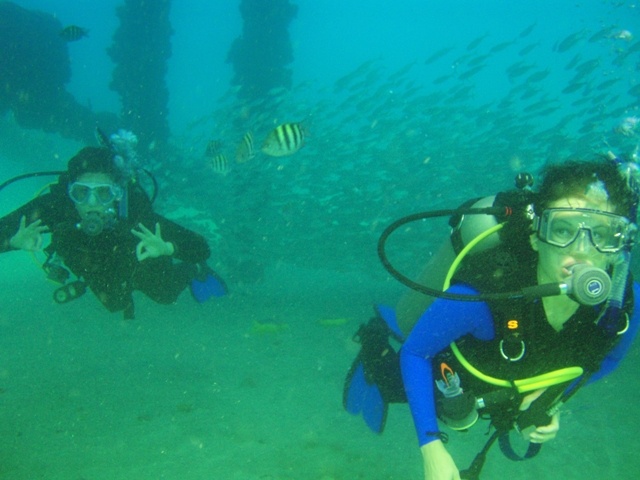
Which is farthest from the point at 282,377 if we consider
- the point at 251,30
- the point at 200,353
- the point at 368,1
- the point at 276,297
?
the point at 368,1

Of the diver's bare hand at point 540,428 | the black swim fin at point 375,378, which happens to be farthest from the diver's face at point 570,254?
the black swim fin at point 375,378

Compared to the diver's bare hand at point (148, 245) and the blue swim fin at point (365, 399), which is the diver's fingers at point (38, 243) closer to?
the diver's bare hand at point (148, 245)

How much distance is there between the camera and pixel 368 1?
4875 inches

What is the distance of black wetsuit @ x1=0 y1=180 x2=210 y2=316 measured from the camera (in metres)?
4.55

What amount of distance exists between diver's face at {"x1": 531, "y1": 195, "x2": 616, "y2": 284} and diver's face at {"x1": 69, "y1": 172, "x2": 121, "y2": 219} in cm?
426

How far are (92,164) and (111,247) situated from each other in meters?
0.97

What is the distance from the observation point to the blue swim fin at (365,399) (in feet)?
12.9

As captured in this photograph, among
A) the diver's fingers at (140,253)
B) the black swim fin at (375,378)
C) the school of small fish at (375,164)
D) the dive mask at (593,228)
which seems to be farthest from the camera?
the school of small fish at (375,164)

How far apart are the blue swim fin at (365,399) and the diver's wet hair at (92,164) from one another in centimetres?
352

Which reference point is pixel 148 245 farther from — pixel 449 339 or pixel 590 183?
pixel 590 183

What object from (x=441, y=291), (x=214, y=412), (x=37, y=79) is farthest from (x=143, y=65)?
(x=441, y=291)

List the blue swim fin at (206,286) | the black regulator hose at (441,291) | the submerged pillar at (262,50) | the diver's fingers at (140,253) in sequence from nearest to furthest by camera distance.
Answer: the black regulator hose at (441,291) < the diver's fingers at (140,253) < the blue swim fin at (206,286) < the submerged pillar at (262,50)

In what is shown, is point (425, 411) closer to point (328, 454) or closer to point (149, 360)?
point (328, 454)

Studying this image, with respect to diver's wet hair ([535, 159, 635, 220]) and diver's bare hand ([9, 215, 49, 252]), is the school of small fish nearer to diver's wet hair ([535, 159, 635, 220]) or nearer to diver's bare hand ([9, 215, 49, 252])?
diver's bare hand ([9, 215, 49, 252])
